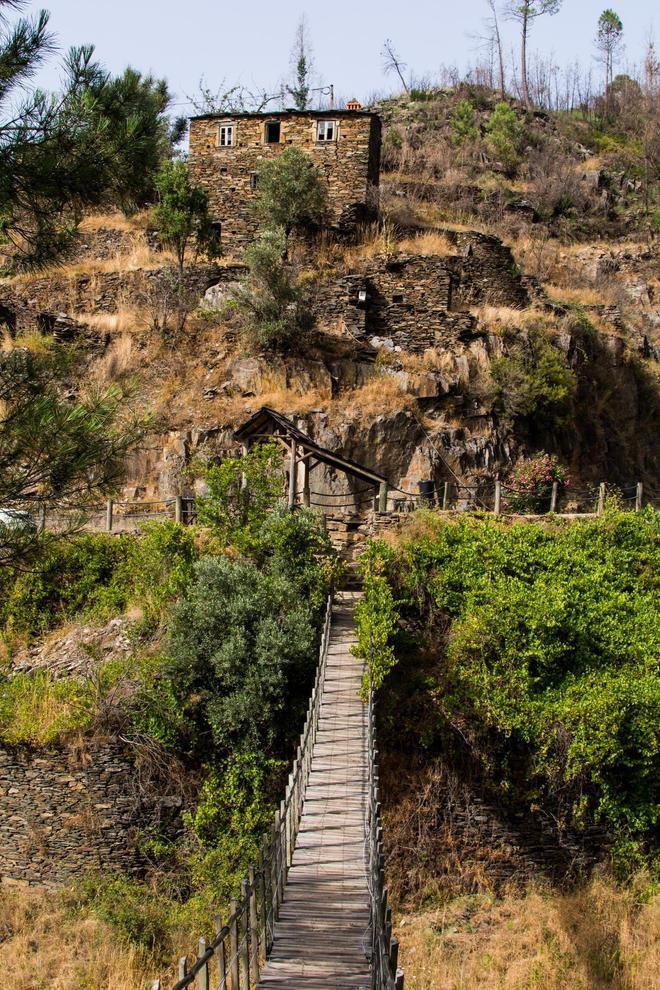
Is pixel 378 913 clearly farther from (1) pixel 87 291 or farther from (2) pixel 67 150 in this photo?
(1) pixel 87 291

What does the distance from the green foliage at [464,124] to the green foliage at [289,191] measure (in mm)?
17954

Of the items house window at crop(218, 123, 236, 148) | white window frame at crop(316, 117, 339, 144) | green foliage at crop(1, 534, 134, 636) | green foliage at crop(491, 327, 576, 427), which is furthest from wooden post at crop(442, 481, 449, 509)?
house window at crop(218, 123, 236, 148)

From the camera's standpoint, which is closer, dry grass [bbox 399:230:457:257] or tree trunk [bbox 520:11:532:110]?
dry grass [bbox 399:230:457:257]

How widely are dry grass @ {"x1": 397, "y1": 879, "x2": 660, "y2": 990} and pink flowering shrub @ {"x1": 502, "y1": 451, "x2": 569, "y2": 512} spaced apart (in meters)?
9.63

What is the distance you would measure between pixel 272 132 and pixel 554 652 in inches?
917

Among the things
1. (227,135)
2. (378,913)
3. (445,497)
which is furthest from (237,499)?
(227,135)

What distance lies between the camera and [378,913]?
959 cm

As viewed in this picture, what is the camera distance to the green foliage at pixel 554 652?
15828 mm

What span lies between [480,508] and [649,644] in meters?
6.80

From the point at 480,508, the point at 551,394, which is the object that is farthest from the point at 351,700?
the point at 551,394

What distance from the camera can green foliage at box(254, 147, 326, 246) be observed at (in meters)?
30.9

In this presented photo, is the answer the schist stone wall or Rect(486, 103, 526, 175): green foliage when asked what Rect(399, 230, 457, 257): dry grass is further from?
Rect(486, 103, 526, 175): green foliage

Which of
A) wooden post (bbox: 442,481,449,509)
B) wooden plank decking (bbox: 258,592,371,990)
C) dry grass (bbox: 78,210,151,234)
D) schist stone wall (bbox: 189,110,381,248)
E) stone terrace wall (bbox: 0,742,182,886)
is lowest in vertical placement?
stone terrace wall (bbox: 0,742,182,886)

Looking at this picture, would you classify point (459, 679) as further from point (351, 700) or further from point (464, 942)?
point (464, 942)
